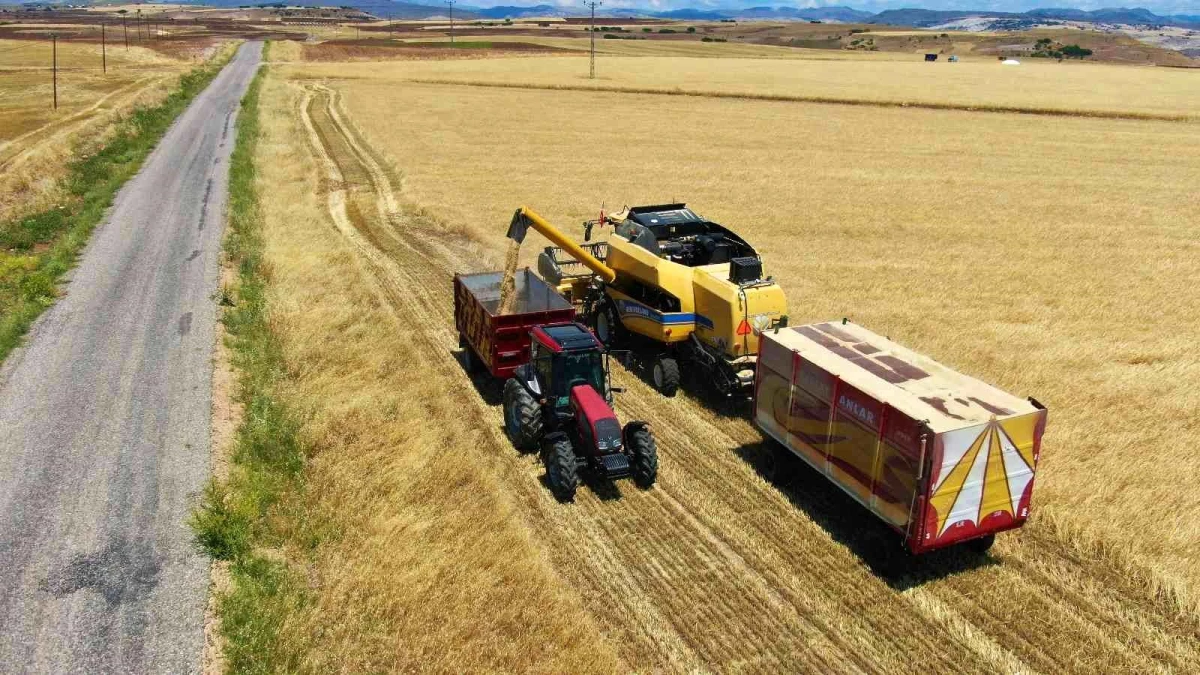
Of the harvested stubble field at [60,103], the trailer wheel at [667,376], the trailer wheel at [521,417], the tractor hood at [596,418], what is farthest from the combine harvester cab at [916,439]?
the harvested stubble field at [60,103]

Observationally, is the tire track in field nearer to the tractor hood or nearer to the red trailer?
the red trailer

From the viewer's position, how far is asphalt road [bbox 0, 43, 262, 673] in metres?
9.82

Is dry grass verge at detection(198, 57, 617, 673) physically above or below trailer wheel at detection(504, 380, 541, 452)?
below

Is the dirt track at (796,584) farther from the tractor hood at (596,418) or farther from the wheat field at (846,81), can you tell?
the wheat field at (846,81)

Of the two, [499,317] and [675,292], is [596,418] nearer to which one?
[499,317]

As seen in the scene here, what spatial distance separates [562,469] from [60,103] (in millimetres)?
69134

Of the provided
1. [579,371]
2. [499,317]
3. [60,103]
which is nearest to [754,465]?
[579,371]

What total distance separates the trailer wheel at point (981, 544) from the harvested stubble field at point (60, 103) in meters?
33.8

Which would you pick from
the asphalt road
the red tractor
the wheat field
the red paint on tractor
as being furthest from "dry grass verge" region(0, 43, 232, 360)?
the wheat field

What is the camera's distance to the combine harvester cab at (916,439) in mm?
10445

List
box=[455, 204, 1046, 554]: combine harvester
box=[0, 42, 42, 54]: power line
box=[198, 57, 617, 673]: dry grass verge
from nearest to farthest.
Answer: box=[198, 57, 617, 673]: dry grass verge < box=[455, 204, 1046, 554]: combine harvester < box=[0, 42, 42, 54]: power line

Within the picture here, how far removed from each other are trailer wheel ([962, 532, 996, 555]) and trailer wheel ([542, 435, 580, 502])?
5750 mm

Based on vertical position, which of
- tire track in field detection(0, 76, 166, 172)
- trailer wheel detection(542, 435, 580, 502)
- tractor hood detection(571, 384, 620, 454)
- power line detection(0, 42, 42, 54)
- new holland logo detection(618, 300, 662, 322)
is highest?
power line detection(0, 42, 42, 54)

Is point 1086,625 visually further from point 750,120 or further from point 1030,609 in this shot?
point 750,120
